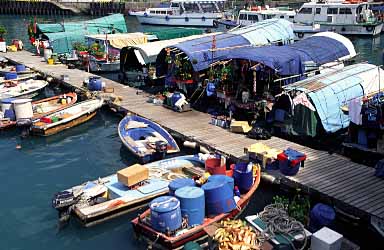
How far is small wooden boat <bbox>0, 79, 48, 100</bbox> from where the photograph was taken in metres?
29.8

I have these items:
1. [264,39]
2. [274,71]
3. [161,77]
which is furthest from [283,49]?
[161,77]

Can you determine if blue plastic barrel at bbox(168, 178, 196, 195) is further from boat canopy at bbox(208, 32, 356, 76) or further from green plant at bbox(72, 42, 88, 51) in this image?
green plant at bbox(72, 42, 88, 51)

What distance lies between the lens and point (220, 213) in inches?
568

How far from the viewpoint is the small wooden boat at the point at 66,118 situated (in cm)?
2348

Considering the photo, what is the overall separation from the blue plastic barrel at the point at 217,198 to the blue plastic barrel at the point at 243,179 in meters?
1.28

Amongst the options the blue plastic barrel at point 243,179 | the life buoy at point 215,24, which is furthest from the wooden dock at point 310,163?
the life buoy at point 215,24

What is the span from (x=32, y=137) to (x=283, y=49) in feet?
46.4

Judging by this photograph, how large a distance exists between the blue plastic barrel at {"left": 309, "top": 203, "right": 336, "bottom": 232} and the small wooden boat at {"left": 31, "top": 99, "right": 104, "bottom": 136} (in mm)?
14951

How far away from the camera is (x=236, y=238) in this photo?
472 inches

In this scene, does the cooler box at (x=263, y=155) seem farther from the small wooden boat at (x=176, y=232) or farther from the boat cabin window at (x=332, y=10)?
the boat cabin window at (x=332, y=10)

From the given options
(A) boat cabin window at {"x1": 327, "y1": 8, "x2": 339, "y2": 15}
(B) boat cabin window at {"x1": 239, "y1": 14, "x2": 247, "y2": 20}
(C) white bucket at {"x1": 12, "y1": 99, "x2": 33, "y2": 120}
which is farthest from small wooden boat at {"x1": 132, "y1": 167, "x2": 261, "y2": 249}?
(B) boat cabin window at {"x1": 239, "y1": 14, "x2": 247, "y2": 20}

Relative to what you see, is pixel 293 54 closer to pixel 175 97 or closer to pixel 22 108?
pixel 175 97

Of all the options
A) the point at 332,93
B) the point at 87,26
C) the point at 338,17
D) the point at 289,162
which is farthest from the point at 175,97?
the point at 338,17

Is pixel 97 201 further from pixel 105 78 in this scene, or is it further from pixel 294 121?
pixel 105 78
